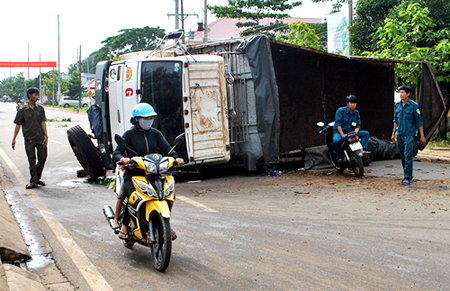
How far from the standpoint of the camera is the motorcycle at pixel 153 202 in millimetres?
4762

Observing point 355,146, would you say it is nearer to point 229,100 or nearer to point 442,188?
point 442,188

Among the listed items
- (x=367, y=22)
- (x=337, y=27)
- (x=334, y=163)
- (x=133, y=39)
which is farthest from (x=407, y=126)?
(x=133, y=39)

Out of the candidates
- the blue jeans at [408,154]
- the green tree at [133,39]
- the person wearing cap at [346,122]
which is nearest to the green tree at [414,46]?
the person wearing cap at [346,122]

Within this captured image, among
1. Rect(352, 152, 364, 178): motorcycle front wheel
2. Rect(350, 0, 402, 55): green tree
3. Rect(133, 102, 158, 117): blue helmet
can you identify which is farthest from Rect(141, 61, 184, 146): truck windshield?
Rect(350, 0, 402, 55): green tree

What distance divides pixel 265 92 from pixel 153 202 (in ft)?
20.4

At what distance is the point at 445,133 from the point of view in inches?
696

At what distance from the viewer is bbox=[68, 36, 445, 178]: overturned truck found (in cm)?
984

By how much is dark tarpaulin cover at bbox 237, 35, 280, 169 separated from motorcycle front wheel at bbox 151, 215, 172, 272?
614 centimetres

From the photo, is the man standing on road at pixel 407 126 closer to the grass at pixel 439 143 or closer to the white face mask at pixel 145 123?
the white face mask at pixel 145 123

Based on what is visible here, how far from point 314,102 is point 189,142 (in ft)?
13.3

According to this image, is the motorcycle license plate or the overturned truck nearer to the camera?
the overturned truck

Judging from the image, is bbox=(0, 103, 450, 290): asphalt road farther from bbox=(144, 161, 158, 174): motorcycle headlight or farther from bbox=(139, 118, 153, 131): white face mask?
bbox=(139, 118, 153, 131): white face mask

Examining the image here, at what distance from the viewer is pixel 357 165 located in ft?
33.5

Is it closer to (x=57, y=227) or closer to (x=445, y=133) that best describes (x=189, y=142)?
(x=57, y=227)
